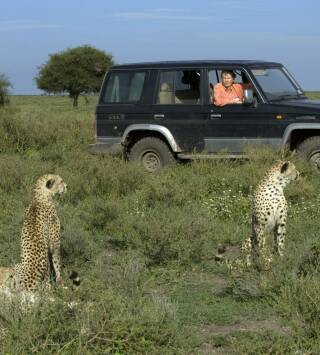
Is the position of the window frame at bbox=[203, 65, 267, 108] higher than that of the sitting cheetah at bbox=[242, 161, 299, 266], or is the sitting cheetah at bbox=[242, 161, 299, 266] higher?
the window frame at bbox=[203, 65, 267, 108]

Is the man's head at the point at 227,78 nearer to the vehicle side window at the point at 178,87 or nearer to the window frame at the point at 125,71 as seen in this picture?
the vehicle side window at the point at 178,87

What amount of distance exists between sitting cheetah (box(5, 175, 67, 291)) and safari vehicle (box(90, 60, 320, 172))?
5.48 metres

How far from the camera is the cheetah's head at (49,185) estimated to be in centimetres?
654

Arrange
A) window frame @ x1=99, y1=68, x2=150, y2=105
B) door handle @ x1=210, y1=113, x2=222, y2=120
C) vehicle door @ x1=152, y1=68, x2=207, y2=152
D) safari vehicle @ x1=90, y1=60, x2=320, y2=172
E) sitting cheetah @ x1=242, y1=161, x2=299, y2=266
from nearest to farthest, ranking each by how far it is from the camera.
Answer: sitting cheetah @ x1=242, y1=161, x2=299, y2=266 → safari vehicle @ x1=90, y1=60, x2=320, y2=172 → door handle @ x1=210, y1=113, x2=222, y2=120 → vehicle door @ x1=152, y1=68, x2=207, y2=152 → window frame @ x1=99, y1=68, x2=150, y2=105

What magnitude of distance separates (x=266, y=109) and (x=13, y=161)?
3.78 metres

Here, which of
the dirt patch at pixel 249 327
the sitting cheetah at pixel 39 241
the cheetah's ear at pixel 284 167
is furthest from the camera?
the cheetah's ear at pixel 284 167

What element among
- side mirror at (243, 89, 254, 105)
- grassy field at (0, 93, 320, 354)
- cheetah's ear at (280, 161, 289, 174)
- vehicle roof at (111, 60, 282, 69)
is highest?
vehicle roof at (111, 60, 282, 69)

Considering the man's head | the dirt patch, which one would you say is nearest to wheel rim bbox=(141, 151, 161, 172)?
the man's head

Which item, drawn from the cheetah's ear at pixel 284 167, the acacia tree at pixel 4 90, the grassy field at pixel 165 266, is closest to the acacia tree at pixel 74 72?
the acacia tree at pixel 4 90

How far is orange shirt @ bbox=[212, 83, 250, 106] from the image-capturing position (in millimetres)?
11734

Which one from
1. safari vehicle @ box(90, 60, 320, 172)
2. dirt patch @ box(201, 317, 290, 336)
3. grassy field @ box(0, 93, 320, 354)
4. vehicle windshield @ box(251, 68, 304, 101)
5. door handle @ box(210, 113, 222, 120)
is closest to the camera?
grassy field @ box(0, 93, 320, 354)

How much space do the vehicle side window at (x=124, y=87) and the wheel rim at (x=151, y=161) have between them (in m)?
0.90

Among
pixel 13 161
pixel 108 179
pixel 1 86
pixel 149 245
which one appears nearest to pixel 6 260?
pixel 149 245

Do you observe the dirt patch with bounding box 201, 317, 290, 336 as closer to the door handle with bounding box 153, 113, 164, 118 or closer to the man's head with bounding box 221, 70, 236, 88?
the man's head with bounding box 221, 70, 236, 88
